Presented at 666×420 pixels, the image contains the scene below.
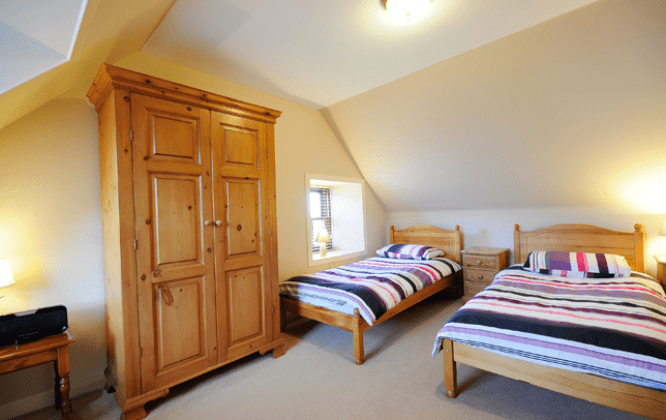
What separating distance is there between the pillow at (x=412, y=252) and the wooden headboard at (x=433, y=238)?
16 cm

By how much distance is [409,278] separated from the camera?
3.24 m

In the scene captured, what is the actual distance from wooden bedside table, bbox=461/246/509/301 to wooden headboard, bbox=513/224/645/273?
252 millimetres

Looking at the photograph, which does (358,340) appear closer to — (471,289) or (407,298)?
(407,298)

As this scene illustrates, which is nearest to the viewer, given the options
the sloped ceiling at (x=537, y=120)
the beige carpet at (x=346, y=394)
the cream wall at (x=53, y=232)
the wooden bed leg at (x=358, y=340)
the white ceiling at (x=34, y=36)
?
the white ceiling at (x=34, y=36)

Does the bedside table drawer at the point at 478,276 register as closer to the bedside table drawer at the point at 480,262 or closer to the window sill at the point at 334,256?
the bedside table drawer at the point at 480,262

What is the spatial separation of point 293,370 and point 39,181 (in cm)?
223

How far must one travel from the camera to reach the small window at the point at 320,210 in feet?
15.1

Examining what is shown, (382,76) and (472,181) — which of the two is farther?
(472,181)

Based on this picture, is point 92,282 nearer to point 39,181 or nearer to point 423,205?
point 39,181

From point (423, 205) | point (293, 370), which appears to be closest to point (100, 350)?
point (293, 370)

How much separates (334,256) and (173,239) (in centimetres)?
240

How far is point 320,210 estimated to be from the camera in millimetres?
4750

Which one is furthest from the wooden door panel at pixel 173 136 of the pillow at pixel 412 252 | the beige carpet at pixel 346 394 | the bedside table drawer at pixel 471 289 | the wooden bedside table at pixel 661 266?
the wooden bedside table at pixel 661 266

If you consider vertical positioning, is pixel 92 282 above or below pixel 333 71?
below
